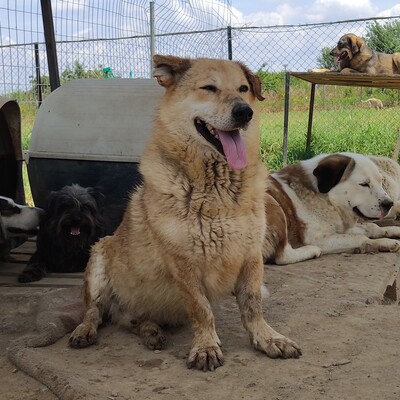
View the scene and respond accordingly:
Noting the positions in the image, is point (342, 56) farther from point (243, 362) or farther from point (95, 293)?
point (243, 362)

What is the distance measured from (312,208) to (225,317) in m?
2.25

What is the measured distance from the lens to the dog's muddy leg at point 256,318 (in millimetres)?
2795

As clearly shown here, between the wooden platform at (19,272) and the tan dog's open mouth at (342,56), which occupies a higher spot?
the tan dog's open mouth at (342,56)

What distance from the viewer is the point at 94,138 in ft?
17.4

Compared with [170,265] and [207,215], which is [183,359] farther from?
[207,215]

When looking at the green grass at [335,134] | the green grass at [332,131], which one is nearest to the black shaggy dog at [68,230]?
the green grass at [332,131]

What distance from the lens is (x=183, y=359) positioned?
9.39ft

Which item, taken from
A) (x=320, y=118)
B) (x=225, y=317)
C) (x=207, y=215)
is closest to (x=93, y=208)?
(x=225, y=317)

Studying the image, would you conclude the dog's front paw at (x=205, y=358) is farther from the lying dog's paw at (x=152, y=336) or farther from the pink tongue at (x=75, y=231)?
the pink tongue at (x=75, y=231)

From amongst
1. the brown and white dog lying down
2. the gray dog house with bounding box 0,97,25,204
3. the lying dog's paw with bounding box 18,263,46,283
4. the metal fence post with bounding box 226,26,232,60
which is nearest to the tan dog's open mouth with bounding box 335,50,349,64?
→ the metal fence post with bounding box 226,26,232,60

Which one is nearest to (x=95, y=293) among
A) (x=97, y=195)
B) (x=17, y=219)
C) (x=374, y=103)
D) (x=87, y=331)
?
(x=87, y=331)

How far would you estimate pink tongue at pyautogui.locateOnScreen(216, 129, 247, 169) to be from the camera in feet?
9.63

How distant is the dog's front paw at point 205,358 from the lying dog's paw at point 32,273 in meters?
2.30

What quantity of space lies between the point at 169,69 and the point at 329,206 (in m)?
2.76
